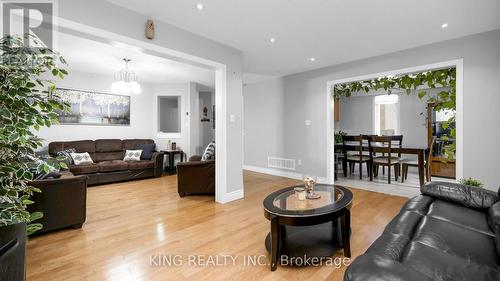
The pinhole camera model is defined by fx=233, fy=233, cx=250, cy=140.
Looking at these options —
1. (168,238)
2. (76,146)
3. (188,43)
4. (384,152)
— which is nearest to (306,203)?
(168,238)

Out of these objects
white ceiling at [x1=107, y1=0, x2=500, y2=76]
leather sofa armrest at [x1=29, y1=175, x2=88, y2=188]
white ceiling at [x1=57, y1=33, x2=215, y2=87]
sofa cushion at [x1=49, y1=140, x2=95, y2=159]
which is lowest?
leather sofa armrest at [x1=29, y1=175, x2=88, y2=188]

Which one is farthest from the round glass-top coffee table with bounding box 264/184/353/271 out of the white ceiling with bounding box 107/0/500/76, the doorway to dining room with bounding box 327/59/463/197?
the doorway to dining room with bounding box 327/59/463/197

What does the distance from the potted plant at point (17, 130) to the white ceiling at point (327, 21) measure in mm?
1508

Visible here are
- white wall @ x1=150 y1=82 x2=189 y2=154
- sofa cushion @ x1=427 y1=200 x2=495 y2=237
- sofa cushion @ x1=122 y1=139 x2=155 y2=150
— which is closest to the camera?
sofa cushion @ x1=427 y1=200 x2=495 y2=237

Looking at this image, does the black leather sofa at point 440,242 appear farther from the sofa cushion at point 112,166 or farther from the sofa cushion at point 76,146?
the sofa cushion at point 76,146

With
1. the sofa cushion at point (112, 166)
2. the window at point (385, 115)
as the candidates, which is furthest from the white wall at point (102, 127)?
the window at point (385, 115)

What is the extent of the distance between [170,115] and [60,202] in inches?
170

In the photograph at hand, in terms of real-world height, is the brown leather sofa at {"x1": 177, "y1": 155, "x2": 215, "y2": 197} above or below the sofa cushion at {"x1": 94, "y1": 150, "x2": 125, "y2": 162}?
below

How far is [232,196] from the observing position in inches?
151

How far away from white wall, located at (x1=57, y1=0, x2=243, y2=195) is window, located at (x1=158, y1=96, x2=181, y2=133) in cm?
330

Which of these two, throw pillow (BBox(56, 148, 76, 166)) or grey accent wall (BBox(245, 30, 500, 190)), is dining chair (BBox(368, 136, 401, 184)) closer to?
grey accent wall (BBox(245, 30, 500, 190))

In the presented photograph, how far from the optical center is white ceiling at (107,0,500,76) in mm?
2494

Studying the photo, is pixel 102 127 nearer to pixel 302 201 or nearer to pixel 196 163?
pixel 196 163

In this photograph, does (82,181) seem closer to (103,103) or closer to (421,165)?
(103,103)
